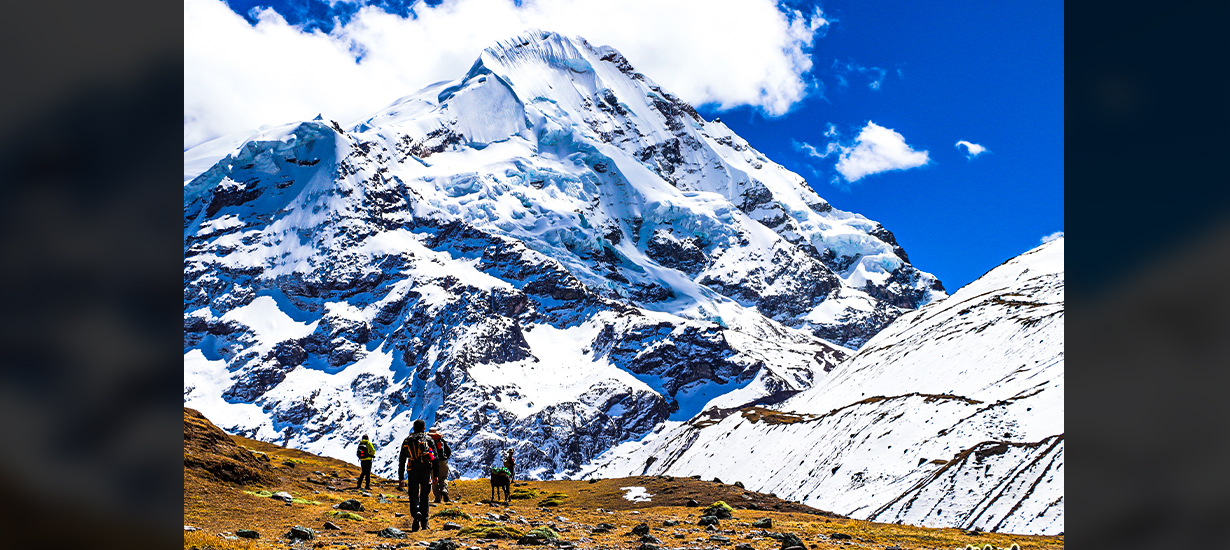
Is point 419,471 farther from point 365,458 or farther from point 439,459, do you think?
point 365,458

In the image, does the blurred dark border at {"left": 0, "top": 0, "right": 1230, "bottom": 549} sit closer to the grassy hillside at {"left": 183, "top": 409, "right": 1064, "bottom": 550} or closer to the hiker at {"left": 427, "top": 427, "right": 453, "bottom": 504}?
the grassy hillside at {"left": 183, "top": 409, "right": 1064, "bottom": 550}

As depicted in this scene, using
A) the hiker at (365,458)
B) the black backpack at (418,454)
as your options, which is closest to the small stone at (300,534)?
the black backpack at (418,454)

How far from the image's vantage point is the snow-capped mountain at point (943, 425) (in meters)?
23.9

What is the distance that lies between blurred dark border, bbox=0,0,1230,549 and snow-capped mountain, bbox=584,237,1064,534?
18376 millimetres

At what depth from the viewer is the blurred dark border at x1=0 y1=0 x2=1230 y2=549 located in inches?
177

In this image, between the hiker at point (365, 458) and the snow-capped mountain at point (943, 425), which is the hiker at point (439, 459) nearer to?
the hiker at point (365, 458)
